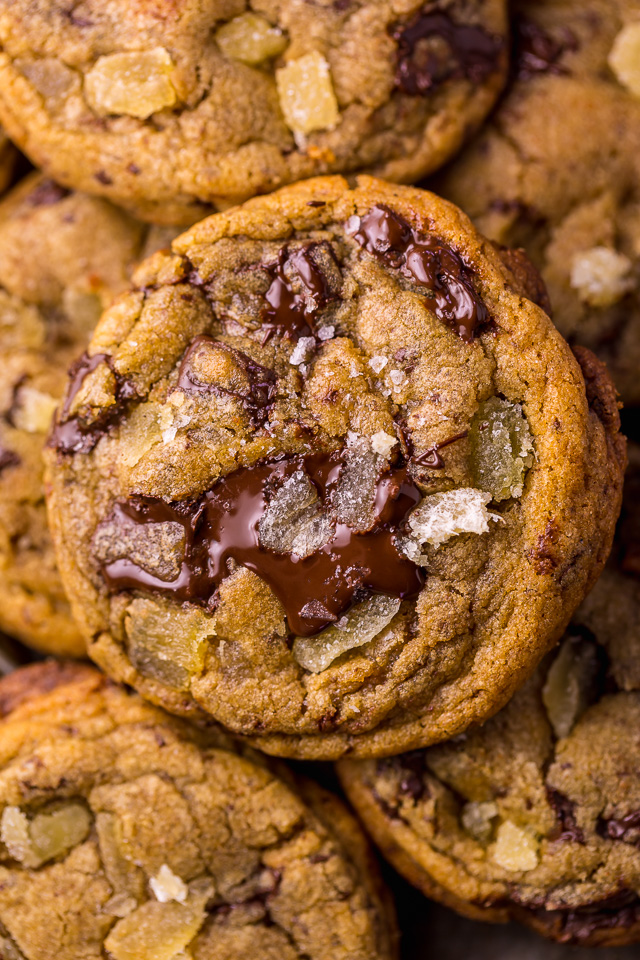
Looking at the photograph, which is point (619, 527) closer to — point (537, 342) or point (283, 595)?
point (537, 342)

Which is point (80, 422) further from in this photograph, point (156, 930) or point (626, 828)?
point (626, 828)

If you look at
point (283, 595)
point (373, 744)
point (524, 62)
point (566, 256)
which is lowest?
point (373, 744)

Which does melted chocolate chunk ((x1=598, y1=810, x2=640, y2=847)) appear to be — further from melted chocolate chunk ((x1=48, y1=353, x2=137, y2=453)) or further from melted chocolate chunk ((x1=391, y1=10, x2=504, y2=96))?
melted chocolate chunk ((x1=391, y1=10, x2=504, y2=96))

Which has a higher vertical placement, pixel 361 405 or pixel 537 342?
pixel 361 405

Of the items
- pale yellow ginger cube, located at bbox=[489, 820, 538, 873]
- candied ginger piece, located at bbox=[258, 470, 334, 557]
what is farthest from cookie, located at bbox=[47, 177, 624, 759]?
pale yellow ginger cube, located at bbox=[489, 820, 538, 873]

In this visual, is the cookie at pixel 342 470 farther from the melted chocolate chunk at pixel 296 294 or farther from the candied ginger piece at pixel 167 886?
the candied ginger piece at pixel 167 886

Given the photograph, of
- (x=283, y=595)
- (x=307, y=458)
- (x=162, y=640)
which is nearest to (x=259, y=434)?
(x=307, y=458)
